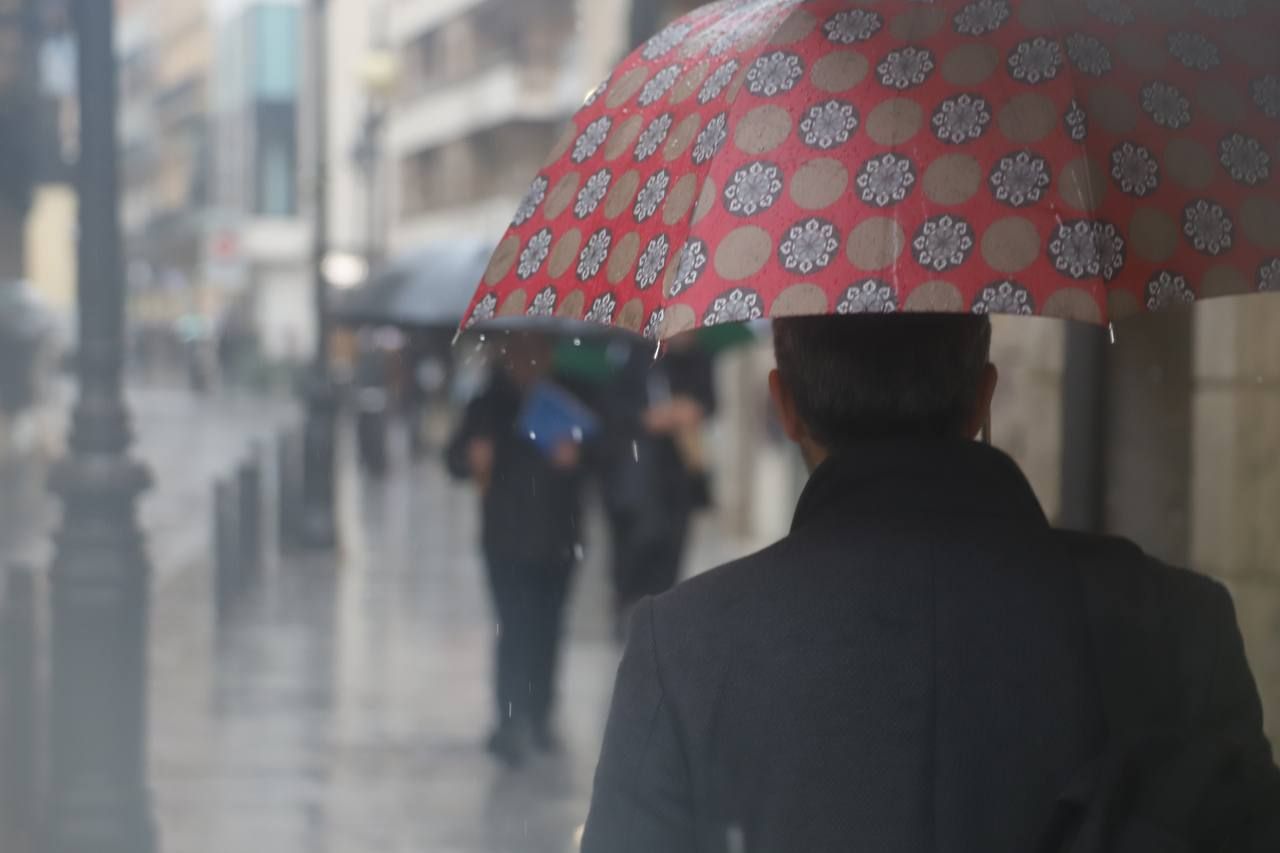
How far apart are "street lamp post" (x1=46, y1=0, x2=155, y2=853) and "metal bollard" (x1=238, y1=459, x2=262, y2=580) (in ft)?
23.0

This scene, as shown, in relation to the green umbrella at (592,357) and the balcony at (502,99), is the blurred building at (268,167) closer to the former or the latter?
the balcony at (502,99)

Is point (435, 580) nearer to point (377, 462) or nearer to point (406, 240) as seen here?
point (377, 462)

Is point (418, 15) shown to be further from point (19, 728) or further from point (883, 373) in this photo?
point (883, 373)

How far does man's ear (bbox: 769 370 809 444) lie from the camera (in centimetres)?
217

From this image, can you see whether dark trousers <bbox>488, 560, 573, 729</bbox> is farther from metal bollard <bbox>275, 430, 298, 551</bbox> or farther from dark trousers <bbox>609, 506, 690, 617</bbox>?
metal bollard <bbox>275, 430, 298, 551</bbox>

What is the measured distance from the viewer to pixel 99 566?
6465 millimetres

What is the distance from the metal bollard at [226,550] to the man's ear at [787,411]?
10.4 metres

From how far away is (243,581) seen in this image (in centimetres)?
1358

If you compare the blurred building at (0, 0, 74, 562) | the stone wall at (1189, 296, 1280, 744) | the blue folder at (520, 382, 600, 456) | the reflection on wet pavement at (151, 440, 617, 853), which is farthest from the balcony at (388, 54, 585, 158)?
the stone wall at (1189, 296, 1280, 744)

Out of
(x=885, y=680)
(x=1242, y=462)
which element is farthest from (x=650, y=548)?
(x=885, y=680)

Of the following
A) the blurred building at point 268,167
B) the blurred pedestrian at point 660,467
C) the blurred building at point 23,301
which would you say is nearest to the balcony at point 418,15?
the blurred building at point 268,167

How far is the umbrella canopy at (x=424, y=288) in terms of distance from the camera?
12148 mm

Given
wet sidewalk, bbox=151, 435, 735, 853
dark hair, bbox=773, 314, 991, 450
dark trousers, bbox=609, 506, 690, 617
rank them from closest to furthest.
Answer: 1. dark hair, bbox=773, 314, 991, 450
2. wet sidewalk, bbox=151, 435, 735, 853
3. dark trousers, bbox=609, 506, 690, 617

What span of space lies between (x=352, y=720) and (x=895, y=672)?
23.9 ft
